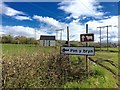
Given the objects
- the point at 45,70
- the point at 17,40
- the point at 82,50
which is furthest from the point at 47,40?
the point at 82,50

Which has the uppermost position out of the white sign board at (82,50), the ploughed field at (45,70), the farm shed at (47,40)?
the farm shed at (47,40)

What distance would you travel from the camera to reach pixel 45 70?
227 inches

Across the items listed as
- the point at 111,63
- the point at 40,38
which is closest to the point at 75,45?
the point at 40,38

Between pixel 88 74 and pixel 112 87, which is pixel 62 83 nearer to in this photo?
pixel 88 74

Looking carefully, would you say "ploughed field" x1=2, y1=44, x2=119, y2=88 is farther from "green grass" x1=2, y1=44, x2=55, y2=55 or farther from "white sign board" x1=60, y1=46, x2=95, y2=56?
"white sign board" x1=60, y1=46, x2=95, y2=56

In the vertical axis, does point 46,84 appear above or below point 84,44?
below

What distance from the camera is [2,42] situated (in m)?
6.09

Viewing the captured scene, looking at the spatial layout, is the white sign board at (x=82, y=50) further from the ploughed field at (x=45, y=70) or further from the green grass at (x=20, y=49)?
the green grass at (x=20, y=49)

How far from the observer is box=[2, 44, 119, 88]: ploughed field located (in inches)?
200

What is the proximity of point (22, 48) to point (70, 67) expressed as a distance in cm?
146

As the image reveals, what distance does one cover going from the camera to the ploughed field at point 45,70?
5070mm

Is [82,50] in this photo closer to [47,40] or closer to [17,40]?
→ [47,40]

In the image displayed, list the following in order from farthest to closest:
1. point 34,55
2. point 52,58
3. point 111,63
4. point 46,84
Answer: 1. point 111,63
2. point 52,58
3. point 34,55
4. point 46,84

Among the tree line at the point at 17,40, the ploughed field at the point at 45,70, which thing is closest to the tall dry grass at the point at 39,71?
the ploughed field at the point at 45,70
